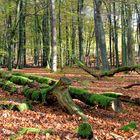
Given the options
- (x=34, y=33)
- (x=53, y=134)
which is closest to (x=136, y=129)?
(x=53, y=134)

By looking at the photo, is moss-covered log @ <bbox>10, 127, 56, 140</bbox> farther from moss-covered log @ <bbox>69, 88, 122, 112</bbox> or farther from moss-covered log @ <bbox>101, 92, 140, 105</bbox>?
moss-covered log @ <bbox>101, 92, 140, 105</bbox>

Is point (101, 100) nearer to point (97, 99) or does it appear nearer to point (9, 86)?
point (97, 99)

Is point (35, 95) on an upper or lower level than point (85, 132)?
upper

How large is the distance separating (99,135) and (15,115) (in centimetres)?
246

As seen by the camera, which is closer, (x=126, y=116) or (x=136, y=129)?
(x=136, y=129)

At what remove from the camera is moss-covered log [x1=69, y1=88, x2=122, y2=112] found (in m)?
8.95

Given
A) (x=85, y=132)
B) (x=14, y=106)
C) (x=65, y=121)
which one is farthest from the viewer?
(x=14, y=106)

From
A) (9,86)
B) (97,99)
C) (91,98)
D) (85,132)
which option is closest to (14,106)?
(91,98)

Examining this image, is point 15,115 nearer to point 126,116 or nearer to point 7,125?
point 7,125

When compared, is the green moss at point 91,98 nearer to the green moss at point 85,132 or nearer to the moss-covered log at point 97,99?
the moss-covered log at point 97,99

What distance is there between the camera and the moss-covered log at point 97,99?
29.4 feet

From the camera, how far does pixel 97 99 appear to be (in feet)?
30.1

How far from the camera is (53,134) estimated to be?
653 centimetres

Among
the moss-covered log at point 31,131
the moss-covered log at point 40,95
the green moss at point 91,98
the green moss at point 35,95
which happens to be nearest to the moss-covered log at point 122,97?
the green moss at point 91,98
